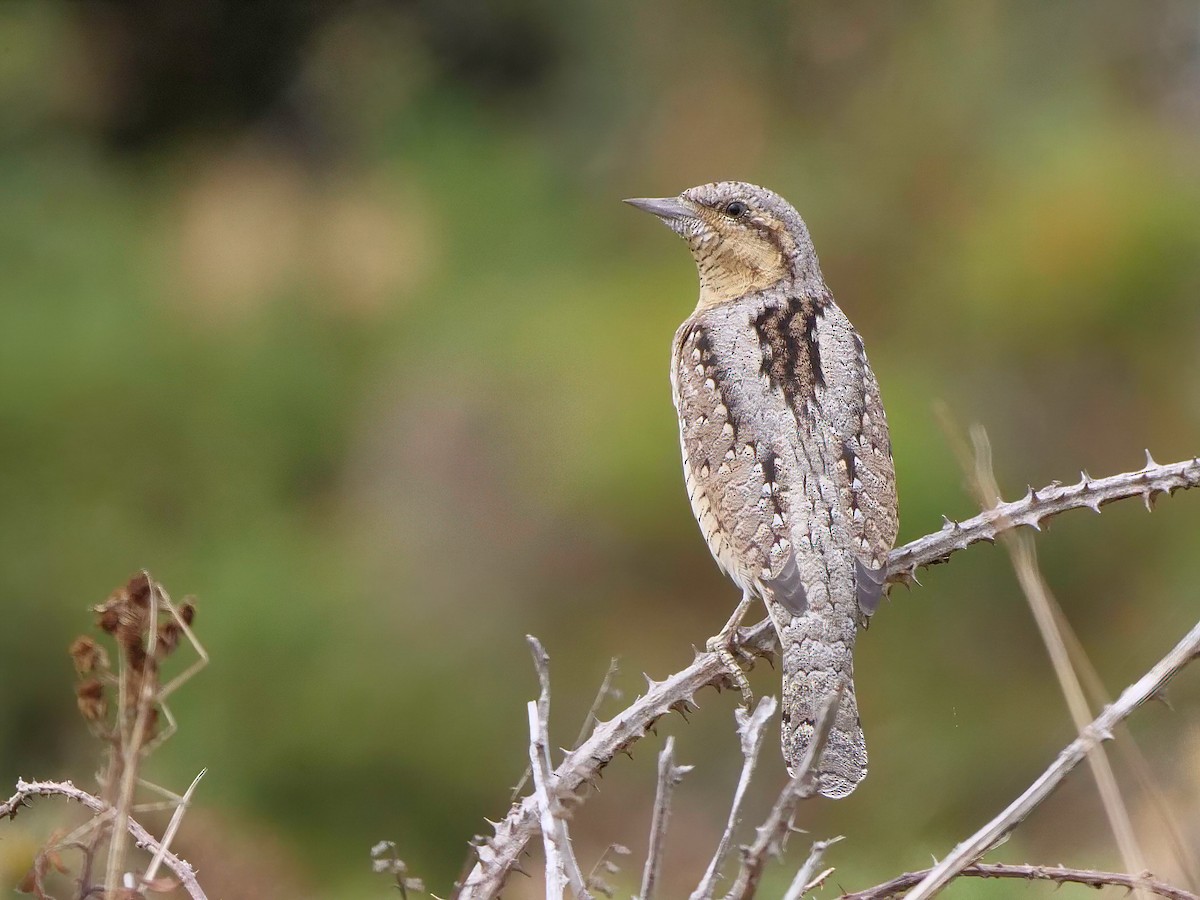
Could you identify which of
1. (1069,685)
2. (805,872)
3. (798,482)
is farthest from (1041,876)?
(798,482)

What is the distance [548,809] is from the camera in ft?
6.65

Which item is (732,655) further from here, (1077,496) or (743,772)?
(743,772)

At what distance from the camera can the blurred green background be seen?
7.54m

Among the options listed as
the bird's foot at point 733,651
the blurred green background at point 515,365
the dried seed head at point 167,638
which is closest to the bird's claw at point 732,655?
the bird's foot at point 733,651

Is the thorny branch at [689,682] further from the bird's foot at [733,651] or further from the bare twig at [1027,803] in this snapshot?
the bare twig at [1027,803]

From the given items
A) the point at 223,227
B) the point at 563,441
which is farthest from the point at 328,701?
the point at 223,227

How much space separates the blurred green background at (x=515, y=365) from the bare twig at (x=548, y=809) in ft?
10.2

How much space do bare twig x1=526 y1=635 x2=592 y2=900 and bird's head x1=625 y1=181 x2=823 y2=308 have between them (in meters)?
2.25

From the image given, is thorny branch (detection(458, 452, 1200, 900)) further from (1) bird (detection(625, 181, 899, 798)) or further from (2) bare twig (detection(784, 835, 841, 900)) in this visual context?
(2) bare twig (detection(784, 835, 841, 900))

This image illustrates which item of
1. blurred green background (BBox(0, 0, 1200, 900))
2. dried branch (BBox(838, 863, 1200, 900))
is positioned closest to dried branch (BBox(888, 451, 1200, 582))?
dried branch (BBox(838, 863, 1200, 900))

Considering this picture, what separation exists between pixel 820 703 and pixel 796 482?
0.56 m

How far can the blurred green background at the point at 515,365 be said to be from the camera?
7539mm

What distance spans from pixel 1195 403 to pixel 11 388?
736cm

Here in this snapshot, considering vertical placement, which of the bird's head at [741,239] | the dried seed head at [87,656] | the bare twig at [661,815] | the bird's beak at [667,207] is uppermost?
the bird's beak at [667,207]
